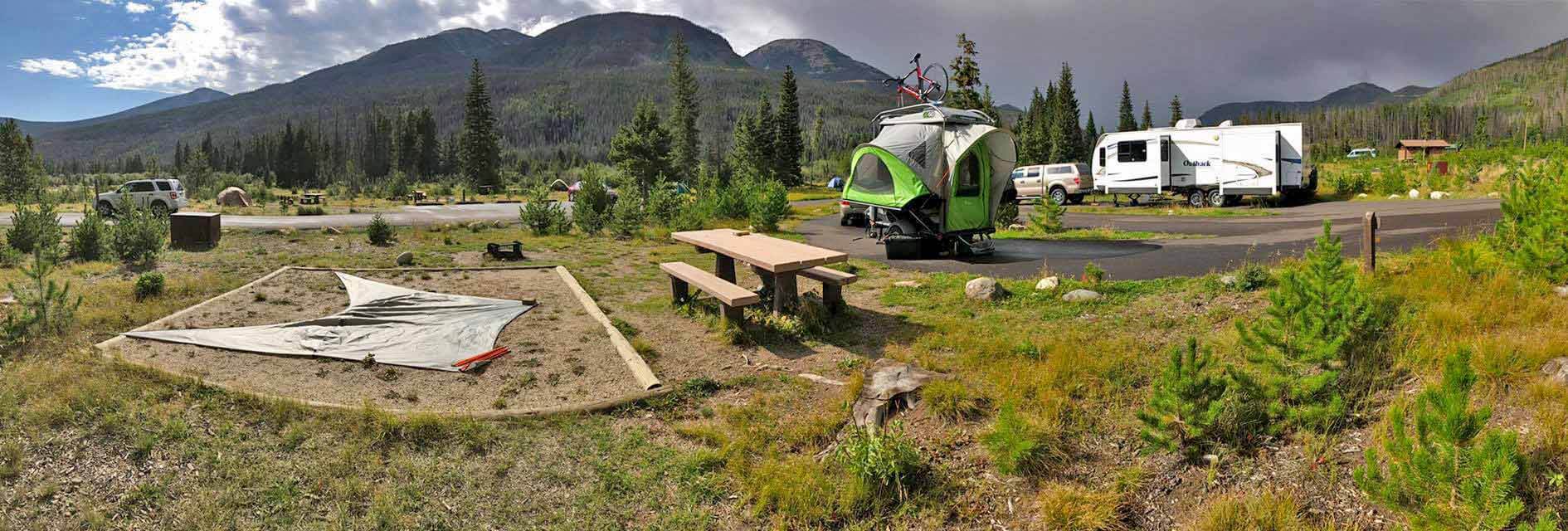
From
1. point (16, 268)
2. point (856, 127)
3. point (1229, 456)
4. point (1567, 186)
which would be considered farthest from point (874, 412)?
point (856, 127)

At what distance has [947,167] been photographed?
12.8 meters

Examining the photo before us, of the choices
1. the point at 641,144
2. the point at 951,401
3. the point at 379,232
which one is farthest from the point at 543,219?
the point at 641,144

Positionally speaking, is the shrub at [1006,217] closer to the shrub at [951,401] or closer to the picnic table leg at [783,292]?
the picnic table leg at [783,292]

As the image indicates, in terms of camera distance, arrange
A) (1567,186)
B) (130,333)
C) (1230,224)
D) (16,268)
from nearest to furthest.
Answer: (1567,186), (130,333), (16,268), (1230,224)

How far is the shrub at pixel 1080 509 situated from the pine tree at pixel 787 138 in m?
59.8

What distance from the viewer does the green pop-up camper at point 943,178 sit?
12789mm

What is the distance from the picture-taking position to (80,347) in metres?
6.19

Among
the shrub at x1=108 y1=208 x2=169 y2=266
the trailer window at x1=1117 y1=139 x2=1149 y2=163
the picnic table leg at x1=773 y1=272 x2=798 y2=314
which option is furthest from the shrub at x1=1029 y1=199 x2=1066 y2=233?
the shrub at x1=108 y1=208 x2=169 y2=266

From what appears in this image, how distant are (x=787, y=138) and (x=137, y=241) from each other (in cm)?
5448

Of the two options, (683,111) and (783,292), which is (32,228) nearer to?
(783,292)

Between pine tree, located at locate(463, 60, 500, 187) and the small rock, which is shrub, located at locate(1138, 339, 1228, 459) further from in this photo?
pine tree, located at locate(463, 60, 500, 187)

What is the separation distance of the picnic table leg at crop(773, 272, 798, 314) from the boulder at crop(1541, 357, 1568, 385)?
5120 millimetres

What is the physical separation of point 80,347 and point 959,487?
7.03 meters

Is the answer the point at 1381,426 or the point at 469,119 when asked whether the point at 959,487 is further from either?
the point at 469,119
